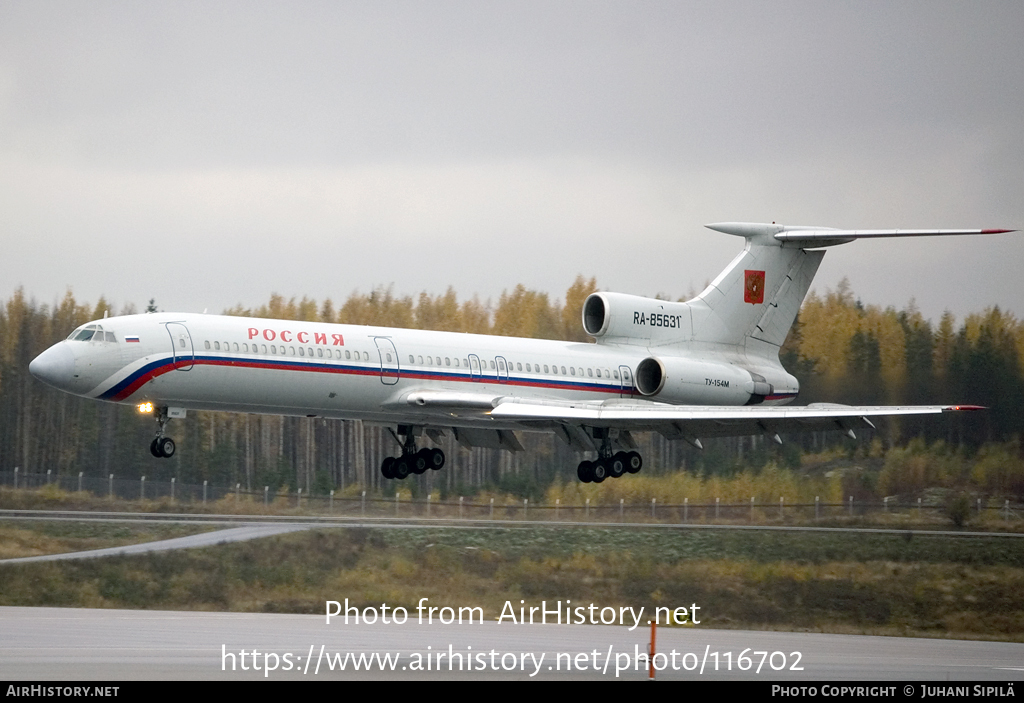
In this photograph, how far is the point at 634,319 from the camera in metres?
41.1

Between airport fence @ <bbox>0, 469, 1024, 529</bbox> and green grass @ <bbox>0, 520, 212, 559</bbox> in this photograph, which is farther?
airport fence @ <bbox>0, 469, 1024, 529</bbox>

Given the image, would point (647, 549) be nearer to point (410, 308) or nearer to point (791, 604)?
point (791, 604)

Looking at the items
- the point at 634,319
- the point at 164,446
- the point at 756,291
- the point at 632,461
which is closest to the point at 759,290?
the point at 756,291

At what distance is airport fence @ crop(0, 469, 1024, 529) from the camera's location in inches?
1956

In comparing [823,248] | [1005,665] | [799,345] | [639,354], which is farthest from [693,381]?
[799,345]

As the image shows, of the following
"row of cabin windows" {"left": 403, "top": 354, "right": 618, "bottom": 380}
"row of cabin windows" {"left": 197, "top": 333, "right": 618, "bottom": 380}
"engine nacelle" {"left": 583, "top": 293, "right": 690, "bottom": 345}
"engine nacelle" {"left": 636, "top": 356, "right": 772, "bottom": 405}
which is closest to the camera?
"row of cabin windows" {"left": 197, "top": 333, "right": 618, "bottom": 380}

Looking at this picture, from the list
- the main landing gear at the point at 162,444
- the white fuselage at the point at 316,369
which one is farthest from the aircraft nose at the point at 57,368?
the main landing gear at the point at 162,444

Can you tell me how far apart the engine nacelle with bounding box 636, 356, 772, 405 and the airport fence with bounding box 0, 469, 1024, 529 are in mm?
10111

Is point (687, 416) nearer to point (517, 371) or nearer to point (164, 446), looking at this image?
point (517, 371)

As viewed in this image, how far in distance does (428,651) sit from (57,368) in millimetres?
9809

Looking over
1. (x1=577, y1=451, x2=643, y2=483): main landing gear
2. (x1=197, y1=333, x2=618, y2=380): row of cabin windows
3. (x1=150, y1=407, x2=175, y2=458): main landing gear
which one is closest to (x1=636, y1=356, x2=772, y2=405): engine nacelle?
(x1=197, y1=333, x2=618, y2=380): row of cabin windows

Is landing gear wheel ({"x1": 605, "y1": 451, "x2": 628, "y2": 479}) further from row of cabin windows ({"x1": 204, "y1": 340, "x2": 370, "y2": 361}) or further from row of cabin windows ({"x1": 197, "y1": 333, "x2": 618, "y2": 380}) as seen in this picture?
row of cabin windows ({"x1": 204, "y1": 340, "x2": 370, "y2": 361})

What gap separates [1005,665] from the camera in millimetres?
34812

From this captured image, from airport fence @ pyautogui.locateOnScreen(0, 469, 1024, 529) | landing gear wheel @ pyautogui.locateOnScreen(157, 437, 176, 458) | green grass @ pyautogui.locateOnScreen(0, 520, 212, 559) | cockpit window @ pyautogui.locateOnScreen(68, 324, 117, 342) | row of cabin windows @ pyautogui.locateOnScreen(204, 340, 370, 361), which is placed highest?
cockpit window @ pyautogui.locateOnScreen(68, 324, 117, 342)
